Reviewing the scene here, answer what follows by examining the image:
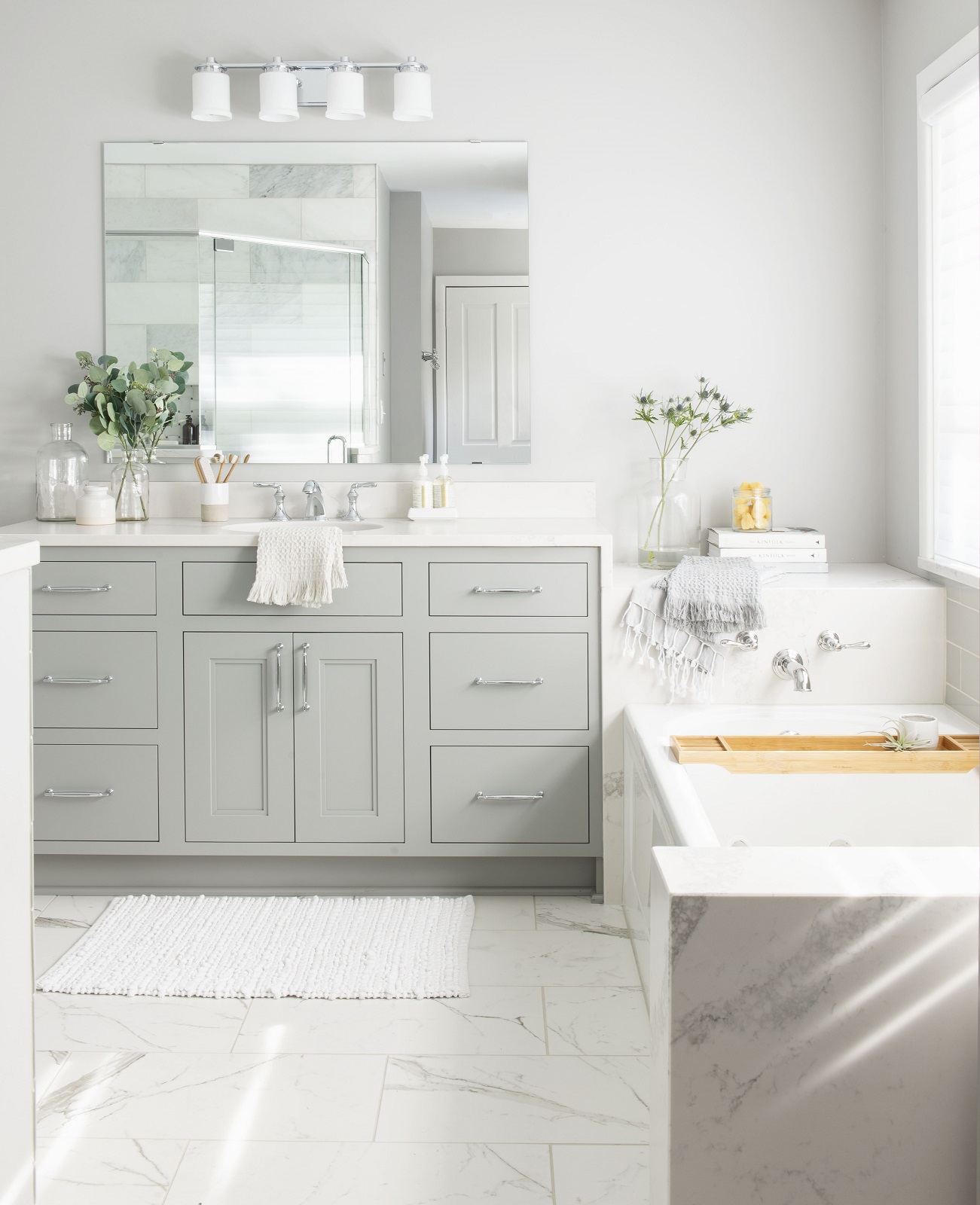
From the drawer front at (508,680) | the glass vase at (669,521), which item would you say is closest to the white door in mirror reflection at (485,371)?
the glass vase at (669,521)

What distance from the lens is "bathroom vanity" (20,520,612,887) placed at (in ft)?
9.37

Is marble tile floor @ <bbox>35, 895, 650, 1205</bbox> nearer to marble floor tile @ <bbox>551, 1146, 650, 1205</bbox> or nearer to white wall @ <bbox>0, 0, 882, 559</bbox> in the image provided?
marble floor tile @ <bbox>551, 1146, 650, 1205</bbox>

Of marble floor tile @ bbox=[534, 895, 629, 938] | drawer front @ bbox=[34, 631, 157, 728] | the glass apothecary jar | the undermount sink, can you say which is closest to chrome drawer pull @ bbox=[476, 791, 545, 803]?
marble floor tile @ bbox=[534, 895, 629, 938]

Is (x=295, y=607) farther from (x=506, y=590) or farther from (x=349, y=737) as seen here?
(x=506, y=590)

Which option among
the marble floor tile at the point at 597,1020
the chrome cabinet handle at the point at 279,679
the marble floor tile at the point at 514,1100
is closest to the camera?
the marble floor tile at the point at 514,1100

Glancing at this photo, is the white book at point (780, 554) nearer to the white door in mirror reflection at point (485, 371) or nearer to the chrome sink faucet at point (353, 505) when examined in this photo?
the white door in mirror reflection at point (485, 371)

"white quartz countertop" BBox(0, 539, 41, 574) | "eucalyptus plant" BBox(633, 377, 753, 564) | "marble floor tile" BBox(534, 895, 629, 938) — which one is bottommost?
"marble floor tile" BBox(534, 895, 629, 938)

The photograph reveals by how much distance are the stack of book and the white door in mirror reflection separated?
0.65 m

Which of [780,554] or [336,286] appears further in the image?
[336,286]

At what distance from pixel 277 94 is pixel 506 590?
5.01ft

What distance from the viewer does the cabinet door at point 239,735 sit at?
2885 mm

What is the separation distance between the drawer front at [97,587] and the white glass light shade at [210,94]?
1288 millimetres

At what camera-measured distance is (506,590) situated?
2842mm

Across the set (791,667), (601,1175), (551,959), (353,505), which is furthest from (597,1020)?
(353,505)
